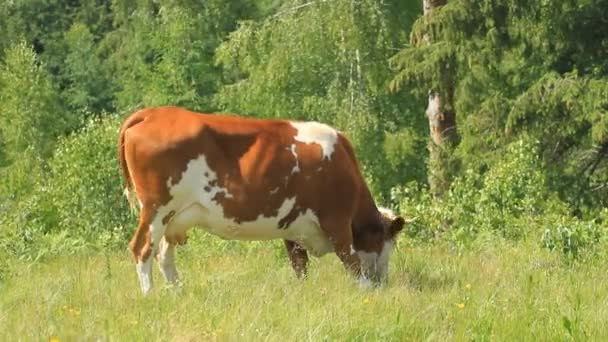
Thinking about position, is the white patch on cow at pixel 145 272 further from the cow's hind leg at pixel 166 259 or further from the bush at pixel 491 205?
the bush at pixel 491 205

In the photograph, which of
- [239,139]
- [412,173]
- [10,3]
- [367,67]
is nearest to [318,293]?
[239,139]

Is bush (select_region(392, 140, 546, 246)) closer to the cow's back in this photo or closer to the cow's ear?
the cow's ear

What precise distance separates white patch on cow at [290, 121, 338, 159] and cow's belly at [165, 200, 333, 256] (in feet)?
1.70

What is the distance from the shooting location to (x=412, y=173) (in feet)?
87.6

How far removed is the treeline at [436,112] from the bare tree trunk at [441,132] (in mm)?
27

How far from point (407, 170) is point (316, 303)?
19.4 meters

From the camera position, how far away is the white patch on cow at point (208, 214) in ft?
28.1

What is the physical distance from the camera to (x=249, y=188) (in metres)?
8.84

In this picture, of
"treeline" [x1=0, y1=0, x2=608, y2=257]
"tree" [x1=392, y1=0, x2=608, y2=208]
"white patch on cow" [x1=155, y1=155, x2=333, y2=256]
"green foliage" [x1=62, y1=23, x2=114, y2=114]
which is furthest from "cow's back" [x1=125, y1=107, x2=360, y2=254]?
"green foliage" [x1=62, y1=23, x2=114, y2=114]

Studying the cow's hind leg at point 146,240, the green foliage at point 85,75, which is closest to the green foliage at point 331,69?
the cow's hind leg at point 146,240

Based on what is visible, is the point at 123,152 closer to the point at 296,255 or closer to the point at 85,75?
the point at 296,255

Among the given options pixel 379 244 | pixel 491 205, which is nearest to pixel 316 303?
pixel 379 244

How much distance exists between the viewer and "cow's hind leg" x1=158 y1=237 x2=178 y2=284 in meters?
8.90

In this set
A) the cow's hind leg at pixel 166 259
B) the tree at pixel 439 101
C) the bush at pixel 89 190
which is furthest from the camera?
the tree at pixel 439 101
